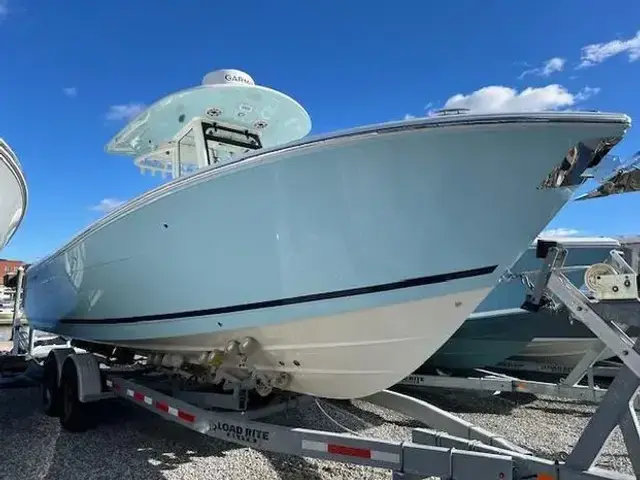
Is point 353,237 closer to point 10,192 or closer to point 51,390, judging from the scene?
point 10,192

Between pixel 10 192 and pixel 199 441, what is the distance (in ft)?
7.85

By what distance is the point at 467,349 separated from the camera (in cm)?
620

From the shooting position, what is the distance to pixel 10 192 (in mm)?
3744

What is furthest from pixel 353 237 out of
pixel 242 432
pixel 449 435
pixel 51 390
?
pixel 51 390

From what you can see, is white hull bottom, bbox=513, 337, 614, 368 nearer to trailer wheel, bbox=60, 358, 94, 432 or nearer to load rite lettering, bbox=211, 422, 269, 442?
load rite lettering, bbox=211, 422, 269, 442

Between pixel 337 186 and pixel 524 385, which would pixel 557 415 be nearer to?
pixel 524 385

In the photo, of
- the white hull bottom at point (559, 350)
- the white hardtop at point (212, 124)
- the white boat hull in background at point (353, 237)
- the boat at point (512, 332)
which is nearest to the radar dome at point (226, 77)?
the white hardtop at point (212, 124)

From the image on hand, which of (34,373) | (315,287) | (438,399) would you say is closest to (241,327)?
(315,287)

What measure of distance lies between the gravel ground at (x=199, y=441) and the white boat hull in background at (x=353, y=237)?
66 cm

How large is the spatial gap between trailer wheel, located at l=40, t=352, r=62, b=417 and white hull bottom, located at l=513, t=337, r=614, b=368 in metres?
5.38

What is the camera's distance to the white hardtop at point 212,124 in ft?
14.5

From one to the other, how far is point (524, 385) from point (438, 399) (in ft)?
5.09

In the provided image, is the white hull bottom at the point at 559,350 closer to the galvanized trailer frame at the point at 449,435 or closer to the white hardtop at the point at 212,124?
the galvanized trailer frame at the point at 449,435

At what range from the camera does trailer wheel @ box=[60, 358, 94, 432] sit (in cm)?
431
